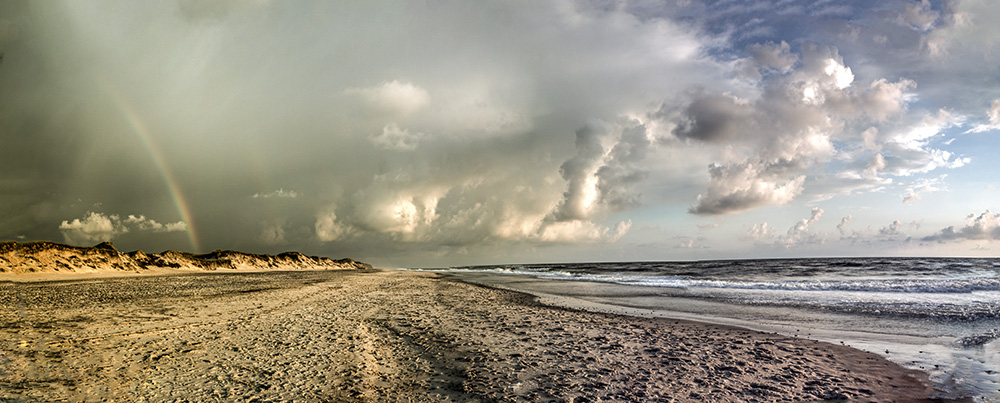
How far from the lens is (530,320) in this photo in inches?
595

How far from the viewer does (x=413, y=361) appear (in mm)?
9344

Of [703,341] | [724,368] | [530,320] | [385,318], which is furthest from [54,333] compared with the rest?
[703,341]

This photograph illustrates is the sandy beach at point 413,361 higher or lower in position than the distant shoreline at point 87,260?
lower

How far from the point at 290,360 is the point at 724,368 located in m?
9.32

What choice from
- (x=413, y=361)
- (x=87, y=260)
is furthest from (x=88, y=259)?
(x=413, y=361)

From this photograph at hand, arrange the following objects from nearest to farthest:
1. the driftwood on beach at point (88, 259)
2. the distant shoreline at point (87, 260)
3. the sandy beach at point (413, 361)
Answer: the sandy beach at point (413, 361) → the distant shoreline at point (87, 260) → the driftwood on beach at point (88, 259)

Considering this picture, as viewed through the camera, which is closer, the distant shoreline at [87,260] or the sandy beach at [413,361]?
the sandy beach at [413,361]

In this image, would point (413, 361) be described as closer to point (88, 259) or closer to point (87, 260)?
point (87, 260)

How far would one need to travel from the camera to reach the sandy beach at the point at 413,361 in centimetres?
724

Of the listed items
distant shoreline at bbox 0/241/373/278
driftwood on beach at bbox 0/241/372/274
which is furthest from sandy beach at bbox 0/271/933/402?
driftwood on beach at bbox 0/241/372/274

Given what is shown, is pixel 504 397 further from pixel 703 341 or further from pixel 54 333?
pixel 54 333

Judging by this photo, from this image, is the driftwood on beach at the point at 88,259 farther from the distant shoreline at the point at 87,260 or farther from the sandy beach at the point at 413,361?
the sandy beach at the point at 413,361

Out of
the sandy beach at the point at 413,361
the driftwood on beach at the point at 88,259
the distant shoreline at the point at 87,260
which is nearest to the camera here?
the sandy beach at the point at 413,361

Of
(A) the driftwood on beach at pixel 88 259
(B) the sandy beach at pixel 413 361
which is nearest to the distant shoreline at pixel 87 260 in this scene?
(A) the driftwood on beach at pixel 88 259
